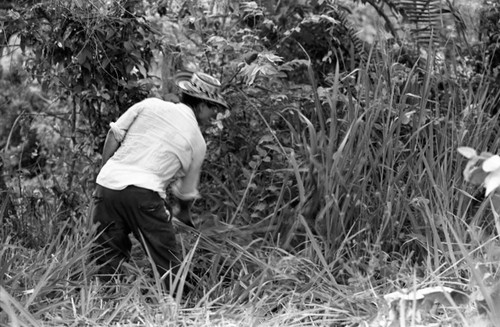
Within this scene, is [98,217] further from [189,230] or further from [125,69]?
[125,69]

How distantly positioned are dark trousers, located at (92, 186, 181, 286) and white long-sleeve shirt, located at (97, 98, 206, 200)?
0.06 meters

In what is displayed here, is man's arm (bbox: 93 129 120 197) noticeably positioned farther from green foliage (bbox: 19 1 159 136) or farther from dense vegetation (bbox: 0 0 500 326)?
green foliage (bbox: 19 1 159 136)

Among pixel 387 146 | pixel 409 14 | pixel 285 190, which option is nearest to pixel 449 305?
pixel 387 146

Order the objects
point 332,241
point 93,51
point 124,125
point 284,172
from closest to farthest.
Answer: point 332,241, point 124,125, point 284,172, point 93,51

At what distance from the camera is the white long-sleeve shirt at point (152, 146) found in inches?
199

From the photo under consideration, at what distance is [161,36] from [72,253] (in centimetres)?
212

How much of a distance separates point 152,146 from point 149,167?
0.12 m

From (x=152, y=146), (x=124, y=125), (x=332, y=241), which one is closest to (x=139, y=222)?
(x=152, y=146)

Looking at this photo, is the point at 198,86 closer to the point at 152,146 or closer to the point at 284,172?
the point at 152,146

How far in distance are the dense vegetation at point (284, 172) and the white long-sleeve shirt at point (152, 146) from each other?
398mm

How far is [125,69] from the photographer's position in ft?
20.4

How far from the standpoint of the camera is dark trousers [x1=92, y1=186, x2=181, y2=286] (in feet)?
16.5

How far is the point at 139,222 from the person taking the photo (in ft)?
16.6

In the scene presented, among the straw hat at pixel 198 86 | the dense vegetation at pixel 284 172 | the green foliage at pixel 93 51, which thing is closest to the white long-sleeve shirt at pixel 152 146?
the straw hat at pixel 198 86
